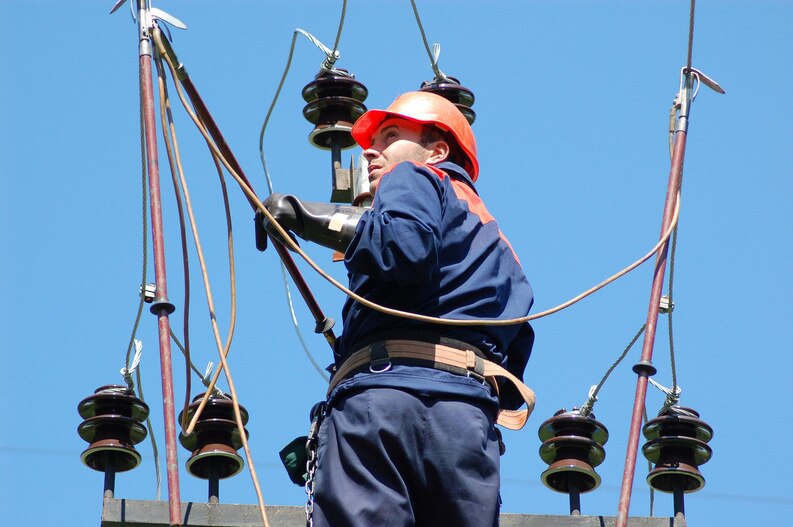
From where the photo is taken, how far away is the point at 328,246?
5.87 metres

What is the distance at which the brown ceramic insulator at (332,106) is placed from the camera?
848 centimetres

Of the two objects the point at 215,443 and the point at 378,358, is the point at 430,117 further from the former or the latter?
the point at 215,443

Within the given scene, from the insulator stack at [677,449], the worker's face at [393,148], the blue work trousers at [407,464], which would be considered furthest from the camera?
the insulator stack at [677,449]

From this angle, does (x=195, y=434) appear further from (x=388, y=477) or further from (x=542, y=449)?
(x=388, y=477)

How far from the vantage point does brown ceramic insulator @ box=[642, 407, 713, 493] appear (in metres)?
7.27

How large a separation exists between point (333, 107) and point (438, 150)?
2.27m

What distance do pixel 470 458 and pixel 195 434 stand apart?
199 cm

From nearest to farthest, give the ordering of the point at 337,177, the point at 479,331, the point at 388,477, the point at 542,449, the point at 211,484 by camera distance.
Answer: the point at 388,477 < the point at 479,331 < the point at 211,484 < the point at 542,449 < the point at 337,177

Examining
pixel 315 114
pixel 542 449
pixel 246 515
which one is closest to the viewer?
pixel 246 515

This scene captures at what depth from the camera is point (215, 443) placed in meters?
7.12

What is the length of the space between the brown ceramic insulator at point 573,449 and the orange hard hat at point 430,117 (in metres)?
1.35

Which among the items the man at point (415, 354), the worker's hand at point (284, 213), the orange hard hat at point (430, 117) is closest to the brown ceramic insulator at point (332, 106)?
the orange hard hat at point (430, 117)

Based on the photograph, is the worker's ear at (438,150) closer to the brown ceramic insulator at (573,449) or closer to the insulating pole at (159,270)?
the insulating pole at (159,270)

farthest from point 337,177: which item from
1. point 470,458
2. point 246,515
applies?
point 470,458
